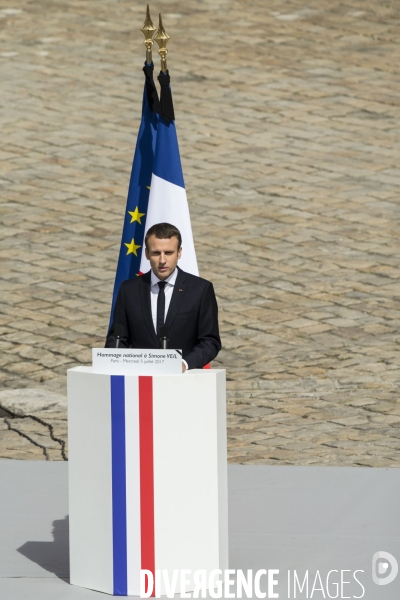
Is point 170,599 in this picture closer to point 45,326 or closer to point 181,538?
point 181,538

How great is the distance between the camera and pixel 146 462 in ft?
14.8

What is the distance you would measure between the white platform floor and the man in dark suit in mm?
1081

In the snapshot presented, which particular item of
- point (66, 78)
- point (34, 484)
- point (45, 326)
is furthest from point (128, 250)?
point (66, 78)

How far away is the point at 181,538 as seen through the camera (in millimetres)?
4555

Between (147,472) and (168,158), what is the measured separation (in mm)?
2177

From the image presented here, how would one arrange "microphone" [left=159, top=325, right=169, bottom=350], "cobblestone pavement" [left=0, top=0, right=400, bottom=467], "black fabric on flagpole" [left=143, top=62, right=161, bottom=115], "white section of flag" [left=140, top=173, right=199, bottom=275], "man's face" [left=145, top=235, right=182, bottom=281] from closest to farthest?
"microphone" [left=159, top=325, right=169, bottom=350] → "man's face" [left=145, top=235, right=182, bottom=281] → "white section of flag" [left=140, top=173, right=199, bottom=275] → "black fabric on flagpole" [left=143, top=62, right=161, bottom=115] → "cobblestone pavement" [left=0, top=0, right=400, bottom=467]

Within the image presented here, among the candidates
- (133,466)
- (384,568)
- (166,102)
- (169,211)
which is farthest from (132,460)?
(166,102)

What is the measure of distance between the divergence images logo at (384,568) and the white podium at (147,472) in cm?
78

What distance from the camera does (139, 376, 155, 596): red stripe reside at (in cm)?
450

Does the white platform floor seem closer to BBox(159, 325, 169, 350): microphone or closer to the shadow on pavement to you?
the shadow on pavement

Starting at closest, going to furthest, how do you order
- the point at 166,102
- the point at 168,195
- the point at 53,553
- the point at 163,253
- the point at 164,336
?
the point at 164,336
the point at 163,253
the point at 53,553
the point at 168,195
the point at 166,102

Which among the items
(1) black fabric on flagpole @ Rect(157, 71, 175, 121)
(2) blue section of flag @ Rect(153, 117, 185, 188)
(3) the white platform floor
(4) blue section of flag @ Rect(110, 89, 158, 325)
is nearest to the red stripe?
(3) the white platform floor

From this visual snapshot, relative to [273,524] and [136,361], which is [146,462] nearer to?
[136,361]

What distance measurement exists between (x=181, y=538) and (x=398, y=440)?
9.25 feet
